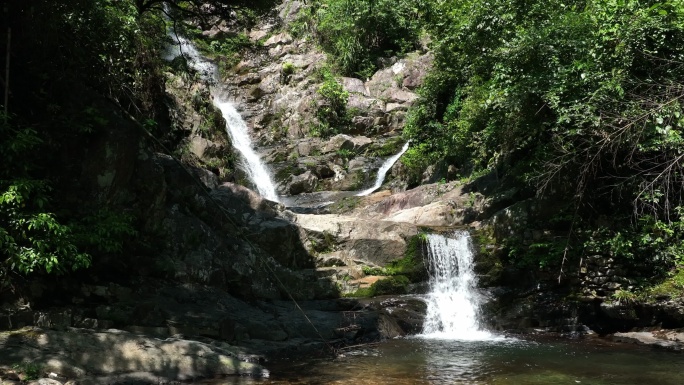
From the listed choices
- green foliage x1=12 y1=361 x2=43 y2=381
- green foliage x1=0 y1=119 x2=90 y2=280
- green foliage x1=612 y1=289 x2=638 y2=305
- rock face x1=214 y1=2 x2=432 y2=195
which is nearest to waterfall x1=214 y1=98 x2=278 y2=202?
rock face x1=214 y1=2 x2=432 y2=195

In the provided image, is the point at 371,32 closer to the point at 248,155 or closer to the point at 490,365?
the point at 248,155

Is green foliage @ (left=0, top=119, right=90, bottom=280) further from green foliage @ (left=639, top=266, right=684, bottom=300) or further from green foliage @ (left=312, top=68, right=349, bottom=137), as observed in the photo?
green foliage @ (left=312, top=68, right=349, bottom=137)

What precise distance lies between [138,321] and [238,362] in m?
1.89

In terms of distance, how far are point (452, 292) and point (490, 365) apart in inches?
173

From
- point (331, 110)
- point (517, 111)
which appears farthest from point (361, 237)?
point (331, 110)

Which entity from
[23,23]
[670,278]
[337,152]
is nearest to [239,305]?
[23,23]

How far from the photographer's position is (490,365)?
778cm

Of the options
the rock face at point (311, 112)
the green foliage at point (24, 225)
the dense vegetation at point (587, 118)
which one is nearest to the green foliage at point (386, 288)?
the dense vegetation at point (587, 118)

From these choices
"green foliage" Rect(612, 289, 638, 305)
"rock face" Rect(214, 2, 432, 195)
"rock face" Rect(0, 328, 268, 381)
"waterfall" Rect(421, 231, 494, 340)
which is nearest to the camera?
"rock face" Rect(0, 328, 268, 381)

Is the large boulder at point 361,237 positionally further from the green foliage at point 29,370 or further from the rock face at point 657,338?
the green foliage at point 29,370

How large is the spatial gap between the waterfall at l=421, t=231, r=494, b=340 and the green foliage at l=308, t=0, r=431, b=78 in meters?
17.6

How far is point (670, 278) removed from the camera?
1005 centimetres

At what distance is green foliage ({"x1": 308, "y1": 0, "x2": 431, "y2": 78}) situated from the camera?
28.8 meters

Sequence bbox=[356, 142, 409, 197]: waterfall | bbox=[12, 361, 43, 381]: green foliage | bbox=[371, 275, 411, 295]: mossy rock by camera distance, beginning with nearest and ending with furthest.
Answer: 1. bbox=[12, 361, 43, 381]: green foliage
2. bbox=[371, 275, 411, 295]: mossy rock
3. bbox=[356, 142, 409, 197]: waterfall
